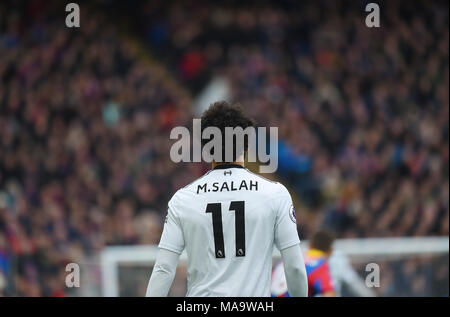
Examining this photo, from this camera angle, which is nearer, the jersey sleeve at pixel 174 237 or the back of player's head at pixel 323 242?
the jersey sleeve at pixel 174 237


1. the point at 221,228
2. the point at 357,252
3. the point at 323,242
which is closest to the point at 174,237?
the point at 221,228

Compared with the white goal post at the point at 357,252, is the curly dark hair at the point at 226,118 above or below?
above

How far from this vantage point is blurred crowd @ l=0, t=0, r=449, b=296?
1205cm

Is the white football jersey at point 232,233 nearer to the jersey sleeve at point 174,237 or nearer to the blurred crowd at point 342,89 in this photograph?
the jersey sleeve at point 174,237

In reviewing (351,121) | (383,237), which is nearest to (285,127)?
(351,121)

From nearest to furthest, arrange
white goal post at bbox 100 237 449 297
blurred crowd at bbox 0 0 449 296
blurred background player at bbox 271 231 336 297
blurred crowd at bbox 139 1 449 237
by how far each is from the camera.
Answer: blurred background player at bbox 271 231 336 297 < white goal post at bbox 100 237 449 297 < blurred crowd at bbox 0 0 449 296 < blurred crowd at bbox 139 1 449 237

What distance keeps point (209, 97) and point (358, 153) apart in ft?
11.2

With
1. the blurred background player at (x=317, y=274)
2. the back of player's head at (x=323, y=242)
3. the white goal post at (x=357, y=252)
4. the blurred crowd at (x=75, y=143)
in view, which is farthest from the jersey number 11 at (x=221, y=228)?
the blurred crowd at (x=75, y=143)

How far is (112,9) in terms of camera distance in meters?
17.2

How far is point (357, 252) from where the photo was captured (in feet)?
31.6

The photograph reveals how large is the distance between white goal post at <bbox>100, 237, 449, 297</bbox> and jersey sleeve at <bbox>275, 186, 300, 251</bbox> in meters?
5.55

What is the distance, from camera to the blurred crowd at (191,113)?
12.1 metres

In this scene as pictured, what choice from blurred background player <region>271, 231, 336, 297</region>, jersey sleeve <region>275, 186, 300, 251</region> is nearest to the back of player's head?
blurred background player <region>271, 231, 336, 297</region>

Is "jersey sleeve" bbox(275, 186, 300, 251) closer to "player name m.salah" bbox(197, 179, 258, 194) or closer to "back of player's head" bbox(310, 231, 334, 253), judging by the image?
"player name m.salah" bbox(197, 179, 258, 194)
